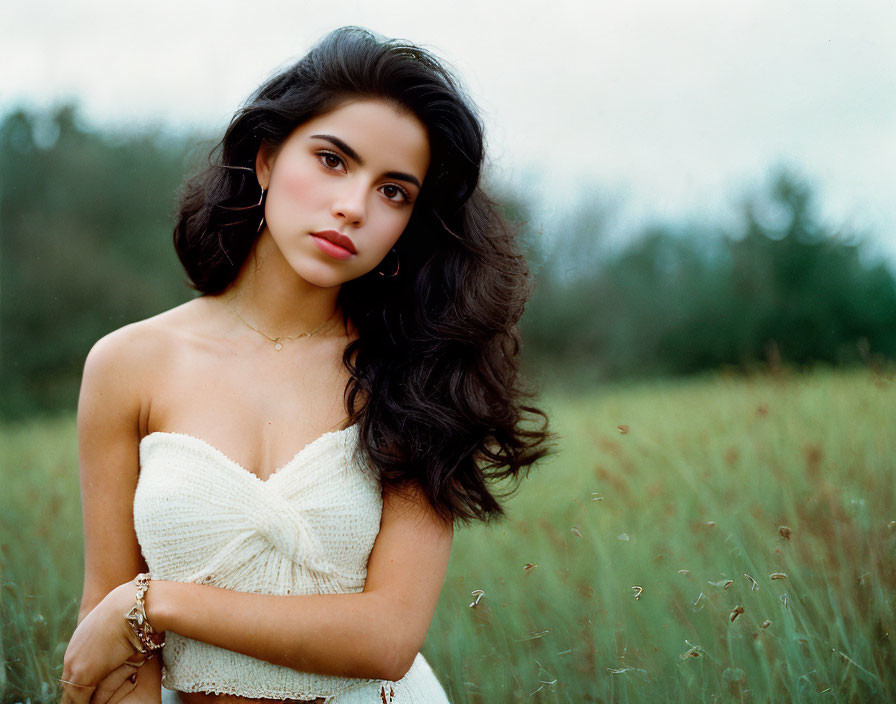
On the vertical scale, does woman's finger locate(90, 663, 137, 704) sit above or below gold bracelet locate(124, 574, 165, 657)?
below

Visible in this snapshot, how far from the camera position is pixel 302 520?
6.57 ft

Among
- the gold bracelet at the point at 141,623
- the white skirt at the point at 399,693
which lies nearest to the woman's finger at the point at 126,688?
the gold bracelet at the point at 141,623

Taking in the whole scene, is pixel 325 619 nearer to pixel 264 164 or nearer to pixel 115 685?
pixel 115 685

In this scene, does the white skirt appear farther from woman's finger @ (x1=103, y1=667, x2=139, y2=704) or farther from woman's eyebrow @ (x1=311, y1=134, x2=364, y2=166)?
woman's eyebrow @ (x1=311, y1=134, x2=364, y2=166)

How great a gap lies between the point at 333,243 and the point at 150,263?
331 inches

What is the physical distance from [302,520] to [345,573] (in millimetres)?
199

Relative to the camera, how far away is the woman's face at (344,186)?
2.08 m

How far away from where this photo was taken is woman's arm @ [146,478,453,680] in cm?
185

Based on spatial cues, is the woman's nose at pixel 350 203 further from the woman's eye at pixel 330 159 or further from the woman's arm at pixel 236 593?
the woman's arm at pixel 236 593

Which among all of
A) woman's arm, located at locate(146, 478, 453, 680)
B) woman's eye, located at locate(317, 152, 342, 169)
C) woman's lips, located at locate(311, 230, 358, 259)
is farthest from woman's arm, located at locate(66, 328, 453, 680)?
Result: woman's eye, located at locate(317, 152, 342, 169)

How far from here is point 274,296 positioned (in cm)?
230

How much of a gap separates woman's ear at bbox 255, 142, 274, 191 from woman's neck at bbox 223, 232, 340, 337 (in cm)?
16

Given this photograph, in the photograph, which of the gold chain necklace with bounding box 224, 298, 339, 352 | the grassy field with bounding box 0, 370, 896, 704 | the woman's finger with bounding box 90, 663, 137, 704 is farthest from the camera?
the grassy field with bounding box 0, 370, 896, 704

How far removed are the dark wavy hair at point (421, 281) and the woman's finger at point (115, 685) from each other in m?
0.80
